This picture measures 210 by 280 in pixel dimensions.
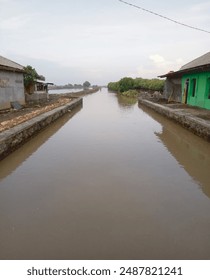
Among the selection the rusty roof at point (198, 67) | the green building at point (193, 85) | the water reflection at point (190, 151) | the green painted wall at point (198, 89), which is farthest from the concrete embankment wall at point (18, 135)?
the green painted wall at point (198, 89)

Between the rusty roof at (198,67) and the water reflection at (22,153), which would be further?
the rusty roof at (198,67)

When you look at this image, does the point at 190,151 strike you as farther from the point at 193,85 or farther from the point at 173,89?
the point at 173,89

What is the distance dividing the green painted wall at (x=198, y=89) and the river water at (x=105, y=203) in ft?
28.0

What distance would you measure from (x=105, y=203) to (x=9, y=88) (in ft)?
47.8

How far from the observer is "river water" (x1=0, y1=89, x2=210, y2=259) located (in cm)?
329

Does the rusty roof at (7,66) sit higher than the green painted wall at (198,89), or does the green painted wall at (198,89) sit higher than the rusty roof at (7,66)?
the rusty roof at (7,66)

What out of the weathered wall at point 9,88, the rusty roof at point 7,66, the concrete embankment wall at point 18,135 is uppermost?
the rusty roof at point 7,66

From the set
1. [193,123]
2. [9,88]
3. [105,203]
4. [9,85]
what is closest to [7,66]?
[9,85]

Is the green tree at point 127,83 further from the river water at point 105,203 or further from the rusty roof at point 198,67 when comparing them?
the river water at point 105,203

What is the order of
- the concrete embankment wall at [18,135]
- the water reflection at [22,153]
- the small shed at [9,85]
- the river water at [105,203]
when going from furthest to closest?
the small shed at [9,85]
the concrete embankment wall at [18,135]
the water reflection at [22,153]
the river water at [105,203]

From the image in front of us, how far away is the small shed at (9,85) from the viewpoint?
15.4m

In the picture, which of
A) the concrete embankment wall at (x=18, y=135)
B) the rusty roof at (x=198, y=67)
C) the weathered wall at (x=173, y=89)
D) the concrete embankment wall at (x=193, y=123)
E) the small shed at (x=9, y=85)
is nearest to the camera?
the concrete embankment wall at (x=18, y=135)

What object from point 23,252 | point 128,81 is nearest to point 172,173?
point 23,252
